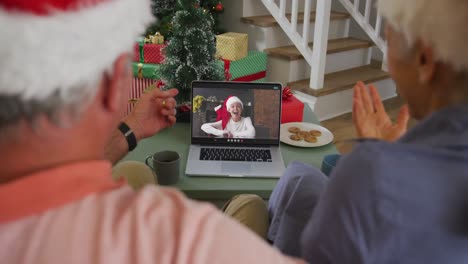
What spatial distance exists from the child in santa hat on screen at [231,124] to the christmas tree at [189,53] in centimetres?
36

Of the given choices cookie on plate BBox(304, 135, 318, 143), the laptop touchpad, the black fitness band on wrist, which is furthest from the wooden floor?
the black fitness band on wrist

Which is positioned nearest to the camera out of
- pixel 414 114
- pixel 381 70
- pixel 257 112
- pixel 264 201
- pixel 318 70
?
pixel 414 114

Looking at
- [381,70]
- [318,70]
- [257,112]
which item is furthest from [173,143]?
[381,70]

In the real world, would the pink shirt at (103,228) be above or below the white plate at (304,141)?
above

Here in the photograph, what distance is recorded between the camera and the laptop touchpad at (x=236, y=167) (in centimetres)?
132

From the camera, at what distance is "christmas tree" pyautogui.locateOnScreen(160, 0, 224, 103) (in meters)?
1.81

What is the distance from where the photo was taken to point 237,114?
1492 mm

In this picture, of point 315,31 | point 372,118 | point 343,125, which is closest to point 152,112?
point 372,118

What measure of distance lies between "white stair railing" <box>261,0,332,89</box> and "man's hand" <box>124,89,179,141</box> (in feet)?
7.13

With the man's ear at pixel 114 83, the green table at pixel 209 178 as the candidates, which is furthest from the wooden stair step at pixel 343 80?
the man's ear at pixel 114 83

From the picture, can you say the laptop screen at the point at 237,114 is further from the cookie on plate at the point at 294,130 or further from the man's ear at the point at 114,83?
the man's ear at the point at 114,83

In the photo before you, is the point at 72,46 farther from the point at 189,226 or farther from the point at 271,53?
the point at 271,53

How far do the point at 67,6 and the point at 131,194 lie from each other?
23cm

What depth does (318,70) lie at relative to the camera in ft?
10.9
